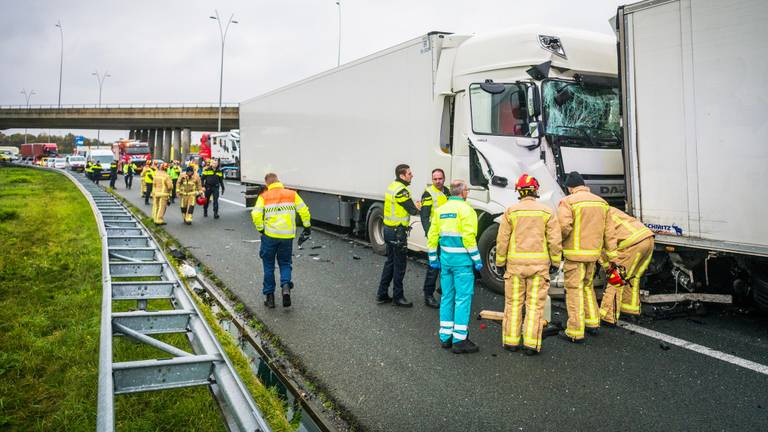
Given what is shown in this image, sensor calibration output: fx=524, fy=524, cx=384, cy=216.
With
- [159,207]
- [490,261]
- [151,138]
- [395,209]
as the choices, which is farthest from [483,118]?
[151,138]

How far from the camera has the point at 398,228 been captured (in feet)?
21.9

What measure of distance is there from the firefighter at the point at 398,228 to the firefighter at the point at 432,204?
16cm

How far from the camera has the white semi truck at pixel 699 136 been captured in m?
4.93

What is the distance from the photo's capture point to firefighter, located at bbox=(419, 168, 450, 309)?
6402 mm

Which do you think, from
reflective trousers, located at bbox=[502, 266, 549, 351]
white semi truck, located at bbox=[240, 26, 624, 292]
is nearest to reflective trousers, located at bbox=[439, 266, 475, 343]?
reflective trousers, located at bbox=[502, 266, 549, 351]

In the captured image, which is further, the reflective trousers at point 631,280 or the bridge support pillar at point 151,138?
the bridge support pillar at point 151,138

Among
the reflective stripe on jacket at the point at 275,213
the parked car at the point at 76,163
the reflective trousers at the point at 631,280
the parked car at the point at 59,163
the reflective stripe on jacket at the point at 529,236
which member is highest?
the parked car at the point at 59,163

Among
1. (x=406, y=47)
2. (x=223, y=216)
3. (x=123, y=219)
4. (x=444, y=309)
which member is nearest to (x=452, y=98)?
(x=406, y=47)

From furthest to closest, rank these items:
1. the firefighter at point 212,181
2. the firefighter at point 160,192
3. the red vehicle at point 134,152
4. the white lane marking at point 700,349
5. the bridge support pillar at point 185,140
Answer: the bridge support pillar at point 185,140
the red vehicle at point 134,152
the firefighter at point 212,181
the firefighter at point 160,192
the white lane marking at point 700,349

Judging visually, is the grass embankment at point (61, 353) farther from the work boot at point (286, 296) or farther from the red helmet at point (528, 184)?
the red helmet at point (528, 184)

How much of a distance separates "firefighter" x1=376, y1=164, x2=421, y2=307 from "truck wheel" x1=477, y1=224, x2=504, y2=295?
1132 mm

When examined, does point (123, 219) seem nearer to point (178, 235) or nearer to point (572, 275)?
point (178, 235)

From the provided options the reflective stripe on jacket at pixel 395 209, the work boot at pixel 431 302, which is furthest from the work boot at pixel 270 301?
the work boot at pixel 431 302

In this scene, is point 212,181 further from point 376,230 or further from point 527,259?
point 527,259
